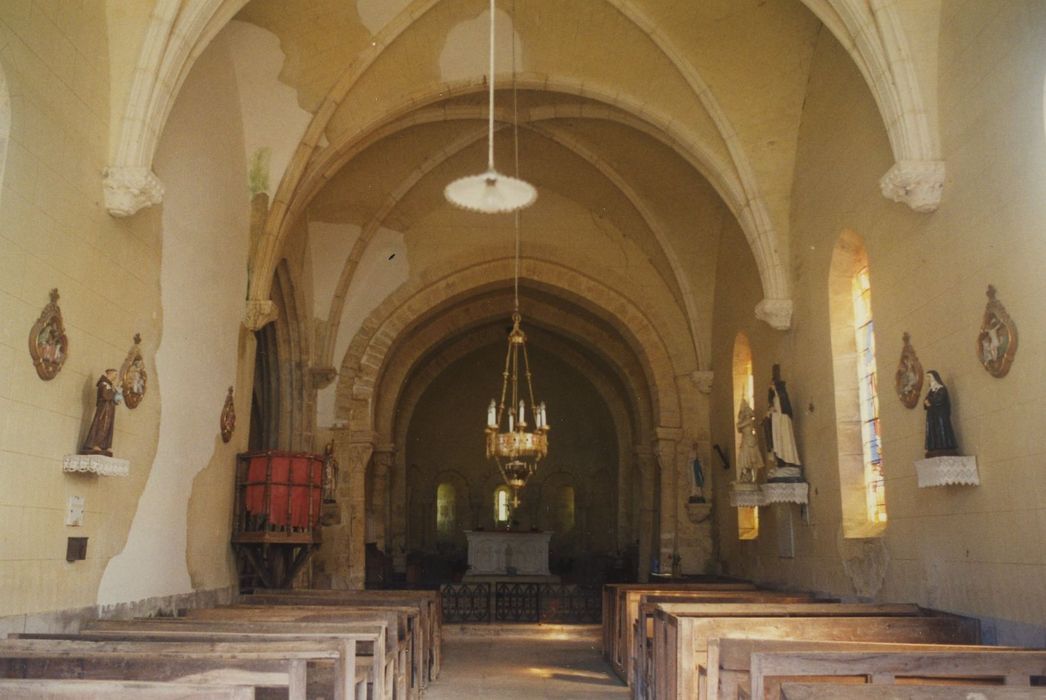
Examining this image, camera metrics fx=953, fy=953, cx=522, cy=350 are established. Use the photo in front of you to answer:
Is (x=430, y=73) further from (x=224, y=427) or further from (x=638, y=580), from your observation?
(x=638, y=580)

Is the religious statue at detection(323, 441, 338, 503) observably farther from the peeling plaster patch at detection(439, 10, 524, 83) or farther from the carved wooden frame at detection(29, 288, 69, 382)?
the carved wooden frame at detection(29, 288, 69, 382)

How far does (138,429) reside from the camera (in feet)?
29.1

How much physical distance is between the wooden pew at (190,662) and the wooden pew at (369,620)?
1.57 meters

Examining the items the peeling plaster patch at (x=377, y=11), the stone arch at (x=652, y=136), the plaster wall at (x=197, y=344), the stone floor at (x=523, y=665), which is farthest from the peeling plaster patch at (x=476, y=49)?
the stone floor at (x=523, y=665)

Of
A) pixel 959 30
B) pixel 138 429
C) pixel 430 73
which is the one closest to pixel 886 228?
pixel 959 30

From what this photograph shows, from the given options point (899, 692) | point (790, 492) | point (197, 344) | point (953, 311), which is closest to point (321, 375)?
point (197, 344)

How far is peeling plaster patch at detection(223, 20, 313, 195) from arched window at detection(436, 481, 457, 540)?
1595 centimetres

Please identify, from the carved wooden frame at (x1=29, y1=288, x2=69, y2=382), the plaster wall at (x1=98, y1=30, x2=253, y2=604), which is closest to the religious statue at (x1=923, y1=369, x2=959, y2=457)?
the carved wooden frame at (x1=29, y1=288, x2=69, y2=382)

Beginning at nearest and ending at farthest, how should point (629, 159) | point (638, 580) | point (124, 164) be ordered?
point (124, 164) < point (629, 159) < point (638, 580)

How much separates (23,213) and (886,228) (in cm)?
772

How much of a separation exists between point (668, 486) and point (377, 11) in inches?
382

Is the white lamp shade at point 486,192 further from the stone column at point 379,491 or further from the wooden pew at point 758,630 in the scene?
the stone column at point 379,491

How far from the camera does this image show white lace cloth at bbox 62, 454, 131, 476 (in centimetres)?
738

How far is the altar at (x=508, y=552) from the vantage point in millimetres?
20078
